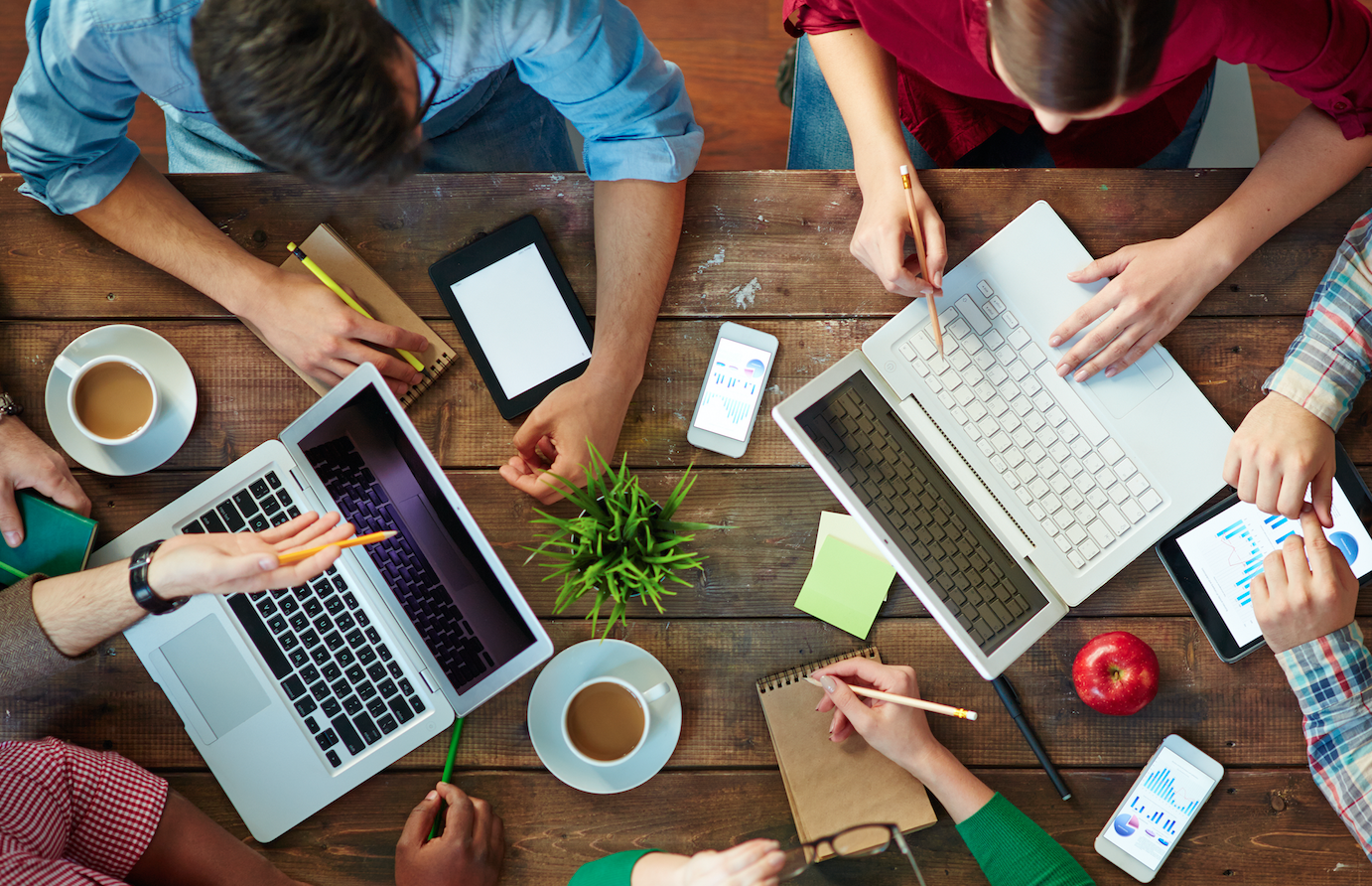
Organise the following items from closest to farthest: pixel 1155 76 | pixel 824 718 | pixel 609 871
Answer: pixel 1155 76 < pixel 609 871 < pixel 824 718

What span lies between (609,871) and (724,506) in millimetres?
479

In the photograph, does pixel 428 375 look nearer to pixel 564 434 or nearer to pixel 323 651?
pixel 564 434

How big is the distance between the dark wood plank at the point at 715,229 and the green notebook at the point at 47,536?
10.8 inches

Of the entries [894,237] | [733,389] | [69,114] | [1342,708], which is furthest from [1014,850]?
[69,114]

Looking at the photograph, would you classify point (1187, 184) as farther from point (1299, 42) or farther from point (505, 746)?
point (505, 746)

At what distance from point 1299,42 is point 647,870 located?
1.26m

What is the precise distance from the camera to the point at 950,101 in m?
1.29

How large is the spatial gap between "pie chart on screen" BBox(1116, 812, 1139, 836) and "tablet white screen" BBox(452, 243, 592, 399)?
94 centimetres

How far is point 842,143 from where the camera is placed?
1.39m

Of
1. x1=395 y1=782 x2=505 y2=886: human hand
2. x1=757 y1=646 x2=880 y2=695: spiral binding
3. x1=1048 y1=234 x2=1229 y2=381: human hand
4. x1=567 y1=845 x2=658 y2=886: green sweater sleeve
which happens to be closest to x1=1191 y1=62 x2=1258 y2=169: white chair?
x1=1048 y1=234 x2=1229 y2=381: human hand

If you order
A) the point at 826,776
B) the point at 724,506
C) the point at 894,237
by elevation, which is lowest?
the point at 826,776

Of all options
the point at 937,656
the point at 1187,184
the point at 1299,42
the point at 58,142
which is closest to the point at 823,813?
the point at 937,656

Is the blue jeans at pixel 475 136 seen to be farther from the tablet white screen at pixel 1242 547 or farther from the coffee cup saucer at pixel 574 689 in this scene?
the tablet white screen at pixel 1242 547

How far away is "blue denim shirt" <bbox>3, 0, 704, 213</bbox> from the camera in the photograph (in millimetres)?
906
